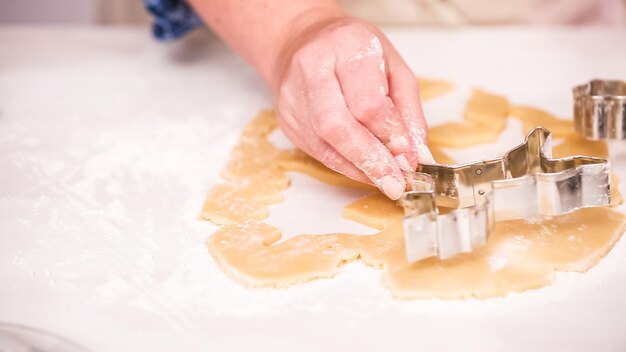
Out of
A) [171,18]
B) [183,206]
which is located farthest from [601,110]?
[171,18]

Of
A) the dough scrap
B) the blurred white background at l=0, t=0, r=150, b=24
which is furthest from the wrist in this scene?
the blurred white background at l=0, t=0, r=150, b=24

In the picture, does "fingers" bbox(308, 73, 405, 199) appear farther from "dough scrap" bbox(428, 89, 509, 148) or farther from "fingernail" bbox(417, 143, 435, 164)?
"dough scrap" bbox(428, 89, 509, 148)

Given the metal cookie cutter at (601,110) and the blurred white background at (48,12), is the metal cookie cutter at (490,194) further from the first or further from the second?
the blurred white background at (48,12)

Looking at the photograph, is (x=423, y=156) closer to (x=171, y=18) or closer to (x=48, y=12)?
(x=171, y=18)

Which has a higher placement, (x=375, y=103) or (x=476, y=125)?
(x=375, y=103)

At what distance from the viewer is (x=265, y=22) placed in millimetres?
1345

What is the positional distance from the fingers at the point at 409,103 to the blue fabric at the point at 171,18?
620 mm

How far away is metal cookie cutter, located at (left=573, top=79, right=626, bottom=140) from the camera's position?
3.75 feet

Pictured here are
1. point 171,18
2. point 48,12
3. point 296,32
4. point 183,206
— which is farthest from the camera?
point 48,12

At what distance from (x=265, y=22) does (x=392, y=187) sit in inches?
19.9

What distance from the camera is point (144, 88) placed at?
1.58 metres

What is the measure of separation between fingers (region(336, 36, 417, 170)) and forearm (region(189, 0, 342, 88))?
217mm

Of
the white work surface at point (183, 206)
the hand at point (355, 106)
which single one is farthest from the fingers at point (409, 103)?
the white work surface at point (183, 206)

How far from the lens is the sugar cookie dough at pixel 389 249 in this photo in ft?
2.97
